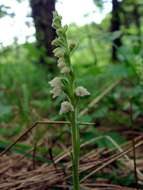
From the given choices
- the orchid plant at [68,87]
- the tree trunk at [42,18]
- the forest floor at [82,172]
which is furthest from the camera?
the tree trunk at [42,18]

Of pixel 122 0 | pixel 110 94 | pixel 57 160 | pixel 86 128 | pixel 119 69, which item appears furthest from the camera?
pixel 122 0

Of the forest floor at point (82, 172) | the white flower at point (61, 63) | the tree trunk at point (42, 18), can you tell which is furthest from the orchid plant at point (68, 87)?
the tree trunk at point (42, 18)

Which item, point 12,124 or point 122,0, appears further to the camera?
point 122,0

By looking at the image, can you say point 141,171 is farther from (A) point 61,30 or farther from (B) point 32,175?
(A) point 61,30

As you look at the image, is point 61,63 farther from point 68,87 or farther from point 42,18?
point 42,18

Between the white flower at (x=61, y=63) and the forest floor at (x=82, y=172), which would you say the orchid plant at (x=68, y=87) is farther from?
the forest floor at (x=82, y=172)

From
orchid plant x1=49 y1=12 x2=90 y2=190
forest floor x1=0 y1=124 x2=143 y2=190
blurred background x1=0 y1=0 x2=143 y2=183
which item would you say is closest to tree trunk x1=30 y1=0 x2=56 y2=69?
blurred background x1=0 y1=0 x2=143 y2=183

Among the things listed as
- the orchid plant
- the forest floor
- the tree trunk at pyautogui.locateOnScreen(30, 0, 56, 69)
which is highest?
the tree trunk at pyautogui.locateOnScreen(30, 0, 56, 69)

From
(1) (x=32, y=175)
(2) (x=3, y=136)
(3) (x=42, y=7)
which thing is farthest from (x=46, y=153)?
(3) (x=42, y=7)

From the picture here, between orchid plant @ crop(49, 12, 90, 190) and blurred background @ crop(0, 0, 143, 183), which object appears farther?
blurred background @ crop(0, 0, 143, 183)

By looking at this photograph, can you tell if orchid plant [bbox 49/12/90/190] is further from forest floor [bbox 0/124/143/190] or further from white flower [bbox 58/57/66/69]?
forest floor [bbox 0/124/143/190]

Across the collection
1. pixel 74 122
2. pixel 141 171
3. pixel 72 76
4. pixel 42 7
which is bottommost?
pixel 141 171
